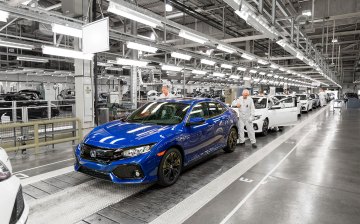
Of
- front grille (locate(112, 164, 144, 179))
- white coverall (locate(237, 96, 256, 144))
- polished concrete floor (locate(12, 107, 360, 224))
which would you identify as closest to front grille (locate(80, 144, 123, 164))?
front grille (locate(112, 164, 144, 179))

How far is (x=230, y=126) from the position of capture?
20.6 ft

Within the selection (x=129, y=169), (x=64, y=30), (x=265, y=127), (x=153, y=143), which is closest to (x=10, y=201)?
(x=129, y=169)

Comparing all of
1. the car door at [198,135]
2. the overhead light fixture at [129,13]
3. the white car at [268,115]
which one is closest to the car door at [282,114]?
the white car at [268,115]

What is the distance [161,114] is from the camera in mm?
5012

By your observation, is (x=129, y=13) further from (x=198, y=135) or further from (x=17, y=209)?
→ (x=17, y=209)

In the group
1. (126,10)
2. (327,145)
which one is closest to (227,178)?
(126,10)

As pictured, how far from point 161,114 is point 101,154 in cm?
156

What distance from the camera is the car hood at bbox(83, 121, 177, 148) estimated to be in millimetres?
3818

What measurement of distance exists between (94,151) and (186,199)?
1569mm

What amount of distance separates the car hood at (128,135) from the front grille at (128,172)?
0.31 metres

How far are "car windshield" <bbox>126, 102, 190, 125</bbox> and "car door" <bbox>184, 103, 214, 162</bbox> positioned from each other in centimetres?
20

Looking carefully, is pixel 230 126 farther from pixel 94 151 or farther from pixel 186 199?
pixel 94 151

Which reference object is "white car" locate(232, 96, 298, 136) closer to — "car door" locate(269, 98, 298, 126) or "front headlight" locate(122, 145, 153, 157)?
"car door" locate(269, 98, 298, 126)

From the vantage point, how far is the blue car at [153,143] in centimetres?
370
